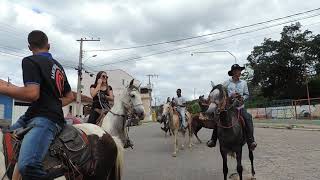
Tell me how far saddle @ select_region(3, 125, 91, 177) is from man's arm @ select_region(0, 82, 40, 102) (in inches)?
15.1

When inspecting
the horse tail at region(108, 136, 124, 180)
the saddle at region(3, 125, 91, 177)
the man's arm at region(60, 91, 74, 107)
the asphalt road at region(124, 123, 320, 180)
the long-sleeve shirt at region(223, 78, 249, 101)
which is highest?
the long-sleeve shirt at region(223, 78, 249, 101)

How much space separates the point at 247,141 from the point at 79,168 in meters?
5.86

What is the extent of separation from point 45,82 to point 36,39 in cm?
44

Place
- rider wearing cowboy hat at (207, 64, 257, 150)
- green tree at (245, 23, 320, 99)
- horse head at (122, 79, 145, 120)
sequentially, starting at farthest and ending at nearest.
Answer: green tree at (245, 23, 320, 99), rider wearing cowboy hat at (207, 64, 257, 150), horse head at (122, 79, 145, 120)

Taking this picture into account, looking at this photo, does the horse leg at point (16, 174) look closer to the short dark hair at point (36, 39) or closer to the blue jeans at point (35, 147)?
the blue jeans at point (35, 147)

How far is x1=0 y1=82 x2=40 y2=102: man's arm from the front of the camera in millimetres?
3971

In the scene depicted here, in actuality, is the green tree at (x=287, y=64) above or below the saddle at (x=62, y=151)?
above

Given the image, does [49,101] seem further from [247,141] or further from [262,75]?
[262,75]

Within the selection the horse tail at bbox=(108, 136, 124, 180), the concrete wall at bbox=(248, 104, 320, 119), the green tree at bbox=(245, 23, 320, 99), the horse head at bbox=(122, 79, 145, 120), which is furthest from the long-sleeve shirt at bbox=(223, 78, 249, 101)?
the green tree at bbox=(245, 23, 320, 99)

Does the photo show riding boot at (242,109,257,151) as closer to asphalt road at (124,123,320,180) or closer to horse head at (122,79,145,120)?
asphalt road at (124,123,320,180)

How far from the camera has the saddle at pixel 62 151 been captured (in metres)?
4.31

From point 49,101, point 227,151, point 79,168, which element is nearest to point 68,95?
point 49,101

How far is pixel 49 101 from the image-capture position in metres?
4.39

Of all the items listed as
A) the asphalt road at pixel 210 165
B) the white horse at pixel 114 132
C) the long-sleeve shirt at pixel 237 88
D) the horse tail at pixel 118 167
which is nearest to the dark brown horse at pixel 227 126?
the long-sleeve shirt at pixel 237 88
